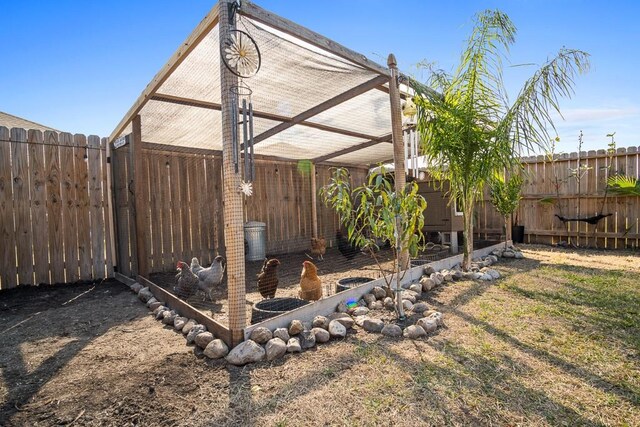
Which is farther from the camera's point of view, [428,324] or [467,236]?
[467,236]

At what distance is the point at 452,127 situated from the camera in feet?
12.4

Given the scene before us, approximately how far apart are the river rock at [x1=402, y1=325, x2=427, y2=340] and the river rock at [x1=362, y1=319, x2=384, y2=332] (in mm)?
186

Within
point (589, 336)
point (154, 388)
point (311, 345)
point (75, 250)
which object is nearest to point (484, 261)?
point (589, 336)

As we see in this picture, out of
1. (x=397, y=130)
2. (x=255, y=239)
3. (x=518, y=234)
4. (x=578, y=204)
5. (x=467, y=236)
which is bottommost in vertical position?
A: (x=518, y=234)

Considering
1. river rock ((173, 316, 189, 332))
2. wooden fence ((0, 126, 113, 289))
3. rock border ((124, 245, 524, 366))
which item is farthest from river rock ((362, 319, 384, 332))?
wooden fence ((0, 126, 113, 289))

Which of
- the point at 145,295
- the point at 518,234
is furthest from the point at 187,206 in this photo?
the point at 518,234

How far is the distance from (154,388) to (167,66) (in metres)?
2.60

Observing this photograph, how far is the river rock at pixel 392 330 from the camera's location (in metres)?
2.27

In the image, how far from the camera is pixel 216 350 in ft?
6.57

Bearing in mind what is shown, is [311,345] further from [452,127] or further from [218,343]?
[452,127]

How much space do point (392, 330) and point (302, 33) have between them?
2.36 meters

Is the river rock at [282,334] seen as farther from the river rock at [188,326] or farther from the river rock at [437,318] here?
the river rock at [437,318]

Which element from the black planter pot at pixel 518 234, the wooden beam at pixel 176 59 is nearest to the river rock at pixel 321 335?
the wooden beam at pixel 176 59

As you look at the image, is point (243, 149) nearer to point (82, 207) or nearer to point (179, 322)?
point (179, 322)
